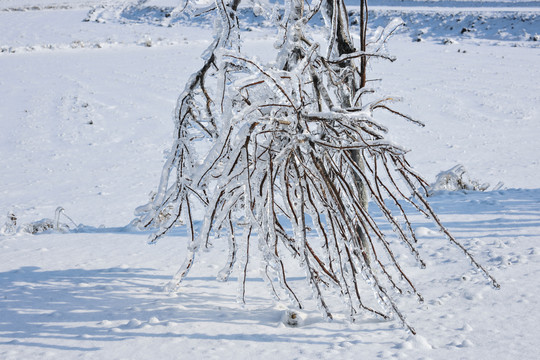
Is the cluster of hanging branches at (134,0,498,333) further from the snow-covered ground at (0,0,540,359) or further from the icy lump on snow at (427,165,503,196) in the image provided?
the icy lump on snow at (427,165,503,196)

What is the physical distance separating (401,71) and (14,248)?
1319 centimetres

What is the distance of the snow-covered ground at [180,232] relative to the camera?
88.7 inches

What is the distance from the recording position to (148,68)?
52.2 feet

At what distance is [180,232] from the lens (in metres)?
4.53

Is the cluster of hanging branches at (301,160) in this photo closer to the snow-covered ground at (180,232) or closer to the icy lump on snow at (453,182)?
the snow-covered ground at (180,232)

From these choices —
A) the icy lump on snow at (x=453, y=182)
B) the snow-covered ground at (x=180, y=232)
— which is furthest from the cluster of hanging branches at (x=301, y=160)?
Answer: the icy lump on snow at (x=453, y=182)

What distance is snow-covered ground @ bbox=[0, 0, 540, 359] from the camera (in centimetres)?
225

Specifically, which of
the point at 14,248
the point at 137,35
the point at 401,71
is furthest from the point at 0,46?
the point at 14,248

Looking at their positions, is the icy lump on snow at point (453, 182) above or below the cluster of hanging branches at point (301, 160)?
below

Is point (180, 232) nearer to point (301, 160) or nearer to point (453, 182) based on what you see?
point (301, 160)

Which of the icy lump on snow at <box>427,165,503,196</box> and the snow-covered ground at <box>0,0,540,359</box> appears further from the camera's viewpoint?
the icy lump on snow at <box>427,165,503,196</box>

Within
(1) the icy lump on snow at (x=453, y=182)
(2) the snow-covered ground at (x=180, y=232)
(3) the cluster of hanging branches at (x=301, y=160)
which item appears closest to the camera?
(3) the cluster of hanging branches at (x=301, y=160)

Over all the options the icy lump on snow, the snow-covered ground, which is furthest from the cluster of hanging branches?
the icy lump on snow

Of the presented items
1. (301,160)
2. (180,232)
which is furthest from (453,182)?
(301,160)
